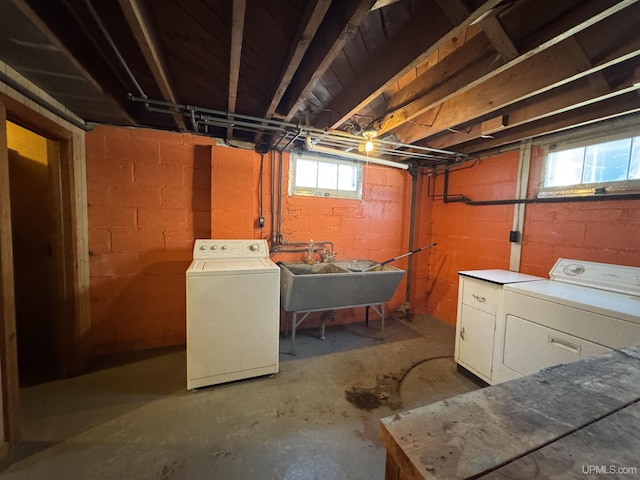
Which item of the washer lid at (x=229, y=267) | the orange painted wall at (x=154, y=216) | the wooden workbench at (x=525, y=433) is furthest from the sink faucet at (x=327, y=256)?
the wooden workbench at (x=525, y=433)

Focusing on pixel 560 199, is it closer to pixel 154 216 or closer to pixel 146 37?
pixel 146 37

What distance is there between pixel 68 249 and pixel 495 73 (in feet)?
10.0

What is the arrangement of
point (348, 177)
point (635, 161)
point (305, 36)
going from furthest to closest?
1. point (348, 177)
2. point (635, 161)
3. point (305, 36)

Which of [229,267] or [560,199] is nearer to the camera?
[229,267]

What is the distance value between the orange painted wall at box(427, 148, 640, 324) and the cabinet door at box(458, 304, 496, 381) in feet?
2.76

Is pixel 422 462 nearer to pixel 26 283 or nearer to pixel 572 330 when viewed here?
pixel 572 330

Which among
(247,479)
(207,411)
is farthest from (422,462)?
(207,411)

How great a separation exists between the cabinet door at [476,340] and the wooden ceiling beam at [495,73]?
1637 millimetres

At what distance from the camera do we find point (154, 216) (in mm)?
2350

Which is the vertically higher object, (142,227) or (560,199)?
(560,199)

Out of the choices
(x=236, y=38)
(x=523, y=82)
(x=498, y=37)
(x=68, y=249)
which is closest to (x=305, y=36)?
(x=236, y=38)

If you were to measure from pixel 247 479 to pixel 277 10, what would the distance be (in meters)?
2.22

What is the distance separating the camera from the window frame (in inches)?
71.9

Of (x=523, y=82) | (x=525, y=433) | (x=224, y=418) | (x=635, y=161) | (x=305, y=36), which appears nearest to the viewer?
(x=525, y=433)
